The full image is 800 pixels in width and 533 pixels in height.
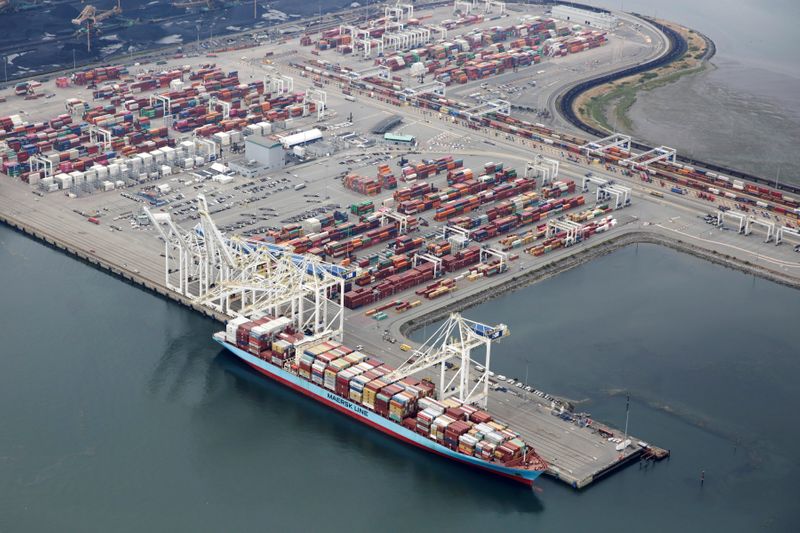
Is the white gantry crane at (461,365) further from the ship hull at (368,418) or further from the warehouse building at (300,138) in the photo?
the warehouse building at (300,138)

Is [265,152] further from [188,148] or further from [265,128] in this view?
[265,128]

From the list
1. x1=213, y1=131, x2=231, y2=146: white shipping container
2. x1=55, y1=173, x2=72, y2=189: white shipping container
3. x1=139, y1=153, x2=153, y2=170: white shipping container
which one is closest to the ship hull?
x1=55, y1=173, x2=72, y2=189: white shipping container

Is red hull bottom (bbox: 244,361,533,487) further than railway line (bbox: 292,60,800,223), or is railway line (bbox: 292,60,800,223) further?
railway line (bbox: 292,60,800,223)

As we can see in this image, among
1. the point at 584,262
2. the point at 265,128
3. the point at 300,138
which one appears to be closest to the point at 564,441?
the point at 584,262

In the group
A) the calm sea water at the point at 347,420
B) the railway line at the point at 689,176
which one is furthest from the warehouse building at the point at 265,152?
the railway line at the point at 689,176

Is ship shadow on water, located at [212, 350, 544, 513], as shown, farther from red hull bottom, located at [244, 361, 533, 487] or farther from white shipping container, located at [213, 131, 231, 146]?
white shipping container, located at [213, 131, 231, 146]

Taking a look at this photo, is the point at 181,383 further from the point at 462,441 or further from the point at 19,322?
the point at 462,441

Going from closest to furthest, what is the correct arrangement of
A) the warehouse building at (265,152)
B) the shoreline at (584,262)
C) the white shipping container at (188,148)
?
the shoreline at (584,262)
the warehouse building at (265,152)
the white shipping container at (188,148)
